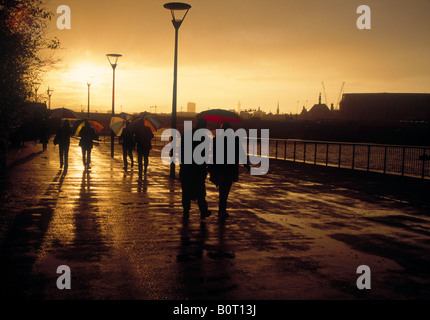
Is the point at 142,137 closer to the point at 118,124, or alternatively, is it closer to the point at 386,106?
the point at 118,124

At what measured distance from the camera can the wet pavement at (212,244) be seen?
5.04 m

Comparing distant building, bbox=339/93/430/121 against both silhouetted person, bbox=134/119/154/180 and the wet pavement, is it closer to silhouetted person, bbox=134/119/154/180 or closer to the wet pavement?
silhouetted person, bbox=134/119/154/180

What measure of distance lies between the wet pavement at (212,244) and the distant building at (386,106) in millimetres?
137106

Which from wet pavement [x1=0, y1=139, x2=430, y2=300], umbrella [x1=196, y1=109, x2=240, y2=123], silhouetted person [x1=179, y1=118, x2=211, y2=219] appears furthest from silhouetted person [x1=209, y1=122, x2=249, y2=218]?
umbrella [x1=196, y1=109, x2=240, y2=123]

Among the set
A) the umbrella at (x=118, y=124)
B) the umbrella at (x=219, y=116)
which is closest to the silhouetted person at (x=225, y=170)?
the umbrella at (x=219, y=116)

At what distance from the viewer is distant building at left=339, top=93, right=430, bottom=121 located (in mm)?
138125

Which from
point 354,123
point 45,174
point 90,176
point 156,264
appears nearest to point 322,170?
point 90,176

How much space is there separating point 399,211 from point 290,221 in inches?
115

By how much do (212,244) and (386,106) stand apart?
147 meters

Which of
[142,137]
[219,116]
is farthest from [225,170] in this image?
[142,137]

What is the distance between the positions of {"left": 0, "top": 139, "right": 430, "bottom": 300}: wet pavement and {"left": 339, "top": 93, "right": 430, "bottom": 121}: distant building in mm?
137106

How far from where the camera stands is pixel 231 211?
9938 mm

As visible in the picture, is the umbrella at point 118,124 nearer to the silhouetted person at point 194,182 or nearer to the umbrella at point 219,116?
the umbrella at point 219,116

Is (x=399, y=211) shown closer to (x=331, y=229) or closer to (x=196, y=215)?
(x=331, y=229)
